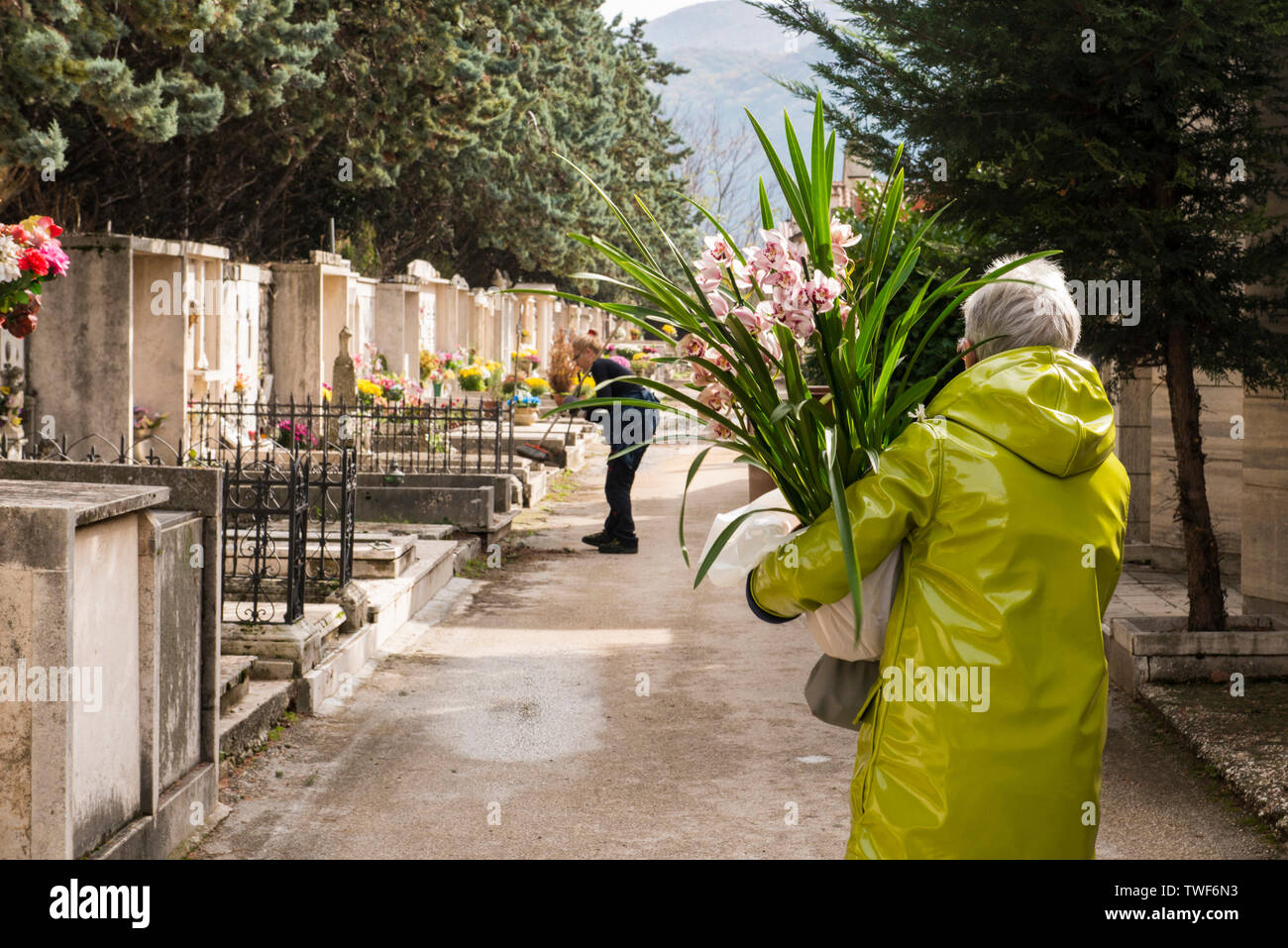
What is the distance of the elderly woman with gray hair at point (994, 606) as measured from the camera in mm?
2645

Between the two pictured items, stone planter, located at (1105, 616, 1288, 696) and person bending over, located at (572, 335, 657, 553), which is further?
person bending over, located at (572, 335, 657, 553)

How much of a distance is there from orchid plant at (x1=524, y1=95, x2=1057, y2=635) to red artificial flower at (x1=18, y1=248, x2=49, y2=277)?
3177mm

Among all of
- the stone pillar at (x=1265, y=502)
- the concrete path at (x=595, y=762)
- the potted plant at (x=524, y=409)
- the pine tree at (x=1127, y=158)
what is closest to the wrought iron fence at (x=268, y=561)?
the concrete path at (x=595, y=762)

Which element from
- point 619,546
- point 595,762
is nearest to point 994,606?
point 595,762

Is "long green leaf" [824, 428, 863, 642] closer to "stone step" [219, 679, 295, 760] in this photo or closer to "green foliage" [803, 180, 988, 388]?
"green foliage" [803, 180, 988, 388]

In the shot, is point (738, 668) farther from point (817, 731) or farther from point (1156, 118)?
point (1156, 118)

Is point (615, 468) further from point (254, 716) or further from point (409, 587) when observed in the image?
point (254, 716)

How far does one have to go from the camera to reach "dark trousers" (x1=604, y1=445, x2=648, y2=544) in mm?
13078

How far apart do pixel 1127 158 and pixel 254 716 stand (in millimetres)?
5183

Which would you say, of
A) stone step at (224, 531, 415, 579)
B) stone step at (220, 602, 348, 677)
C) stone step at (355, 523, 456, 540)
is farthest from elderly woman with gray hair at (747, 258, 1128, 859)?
stone step at (355, 523, 456, 540)

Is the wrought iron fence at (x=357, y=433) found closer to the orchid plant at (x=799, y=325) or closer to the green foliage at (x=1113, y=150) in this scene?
the green foliage at (x=1113, y=150)

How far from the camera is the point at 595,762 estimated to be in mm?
6598

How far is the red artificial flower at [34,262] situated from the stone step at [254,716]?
6.80ft
